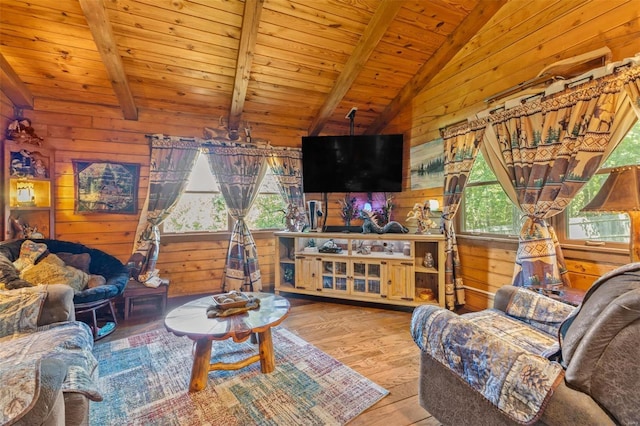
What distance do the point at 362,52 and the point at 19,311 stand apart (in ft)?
10.9

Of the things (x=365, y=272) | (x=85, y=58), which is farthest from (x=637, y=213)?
(x=85, y=58)

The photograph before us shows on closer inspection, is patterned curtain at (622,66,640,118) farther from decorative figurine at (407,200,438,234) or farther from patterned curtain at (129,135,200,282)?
patterned curtain at (129,135,200,282)

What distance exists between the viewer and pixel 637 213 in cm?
169

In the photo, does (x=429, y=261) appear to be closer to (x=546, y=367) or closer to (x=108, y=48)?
(x=546, y=367)

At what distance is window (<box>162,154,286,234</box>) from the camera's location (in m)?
3.77

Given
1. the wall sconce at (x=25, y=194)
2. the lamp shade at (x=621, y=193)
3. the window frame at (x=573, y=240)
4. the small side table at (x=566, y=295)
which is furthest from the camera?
the wall sconce at (x=25, y=194)

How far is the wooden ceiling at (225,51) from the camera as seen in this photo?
8.20ft

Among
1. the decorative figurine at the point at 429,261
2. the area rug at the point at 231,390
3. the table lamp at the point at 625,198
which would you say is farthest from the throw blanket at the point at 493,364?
the decorative figurine at the point at 429,261

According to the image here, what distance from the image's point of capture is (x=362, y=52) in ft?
9.61

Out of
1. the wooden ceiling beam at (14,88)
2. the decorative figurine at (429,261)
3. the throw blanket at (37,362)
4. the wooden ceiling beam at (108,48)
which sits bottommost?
the throw blanket at (37,362)

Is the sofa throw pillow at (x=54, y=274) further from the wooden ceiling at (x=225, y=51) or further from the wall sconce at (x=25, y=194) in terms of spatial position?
the wooden ceiling at (x=225, y=51)

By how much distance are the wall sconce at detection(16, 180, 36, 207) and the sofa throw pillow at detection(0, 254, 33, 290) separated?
834mm

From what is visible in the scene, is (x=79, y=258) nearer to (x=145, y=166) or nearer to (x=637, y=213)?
(x=145, y=166)

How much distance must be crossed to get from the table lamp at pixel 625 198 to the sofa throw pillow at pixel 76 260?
4.06 m
